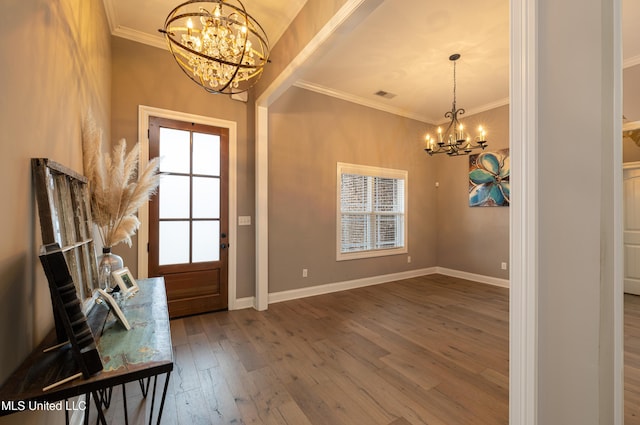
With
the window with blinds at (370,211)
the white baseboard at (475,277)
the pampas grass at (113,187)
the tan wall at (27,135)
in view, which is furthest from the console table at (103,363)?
the white baseboard at (475,277)

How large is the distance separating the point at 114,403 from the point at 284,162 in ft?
10.0

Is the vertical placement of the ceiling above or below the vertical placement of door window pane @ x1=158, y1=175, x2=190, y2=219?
above

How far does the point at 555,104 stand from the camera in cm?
84

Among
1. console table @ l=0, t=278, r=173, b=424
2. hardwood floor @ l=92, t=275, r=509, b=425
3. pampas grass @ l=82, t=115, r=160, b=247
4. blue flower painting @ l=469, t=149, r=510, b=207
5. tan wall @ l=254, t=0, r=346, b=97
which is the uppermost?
tan wall @ l=254, t=0, r=346, b=97

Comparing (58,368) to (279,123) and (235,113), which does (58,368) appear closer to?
(235,113)

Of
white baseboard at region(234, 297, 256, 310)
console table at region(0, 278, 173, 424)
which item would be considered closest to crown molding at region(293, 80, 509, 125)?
white baseboard at region(234, 297, 256, 310)

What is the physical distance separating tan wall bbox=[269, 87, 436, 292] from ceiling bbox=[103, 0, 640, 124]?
400 millimetres

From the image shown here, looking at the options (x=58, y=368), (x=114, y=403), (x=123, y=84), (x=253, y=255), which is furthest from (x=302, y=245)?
(x=58, y=368)

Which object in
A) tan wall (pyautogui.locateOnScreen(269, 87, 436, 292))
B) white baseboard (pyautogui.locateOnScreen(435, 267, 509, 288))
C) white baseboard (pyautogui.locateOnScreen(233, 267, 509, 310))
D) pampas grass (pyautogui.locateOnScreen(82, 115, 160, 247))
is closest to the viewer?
pampas grass (pyautogui.locateOnScreen(82, 115, 160, 247))

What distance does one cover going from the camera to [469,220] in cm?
514

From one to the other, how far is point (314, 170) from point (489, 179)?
3.26 m

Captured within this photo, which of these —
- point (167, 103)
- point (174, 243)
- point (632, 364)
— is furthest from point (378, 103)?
point (632, 364)

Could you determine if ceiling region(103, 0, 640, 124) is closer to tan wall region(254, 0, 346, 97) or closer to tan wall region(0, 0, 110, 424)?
tan wall region(254, 0, 346, 97)

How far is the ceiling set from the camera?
249 centimetres
